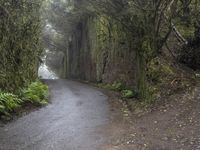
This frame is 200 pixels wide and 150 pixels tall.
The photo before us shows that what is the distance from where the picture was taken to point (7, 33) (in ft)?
45.2

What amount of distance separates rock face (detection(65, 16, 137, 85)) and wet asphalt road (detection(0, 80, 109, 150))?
5.15 m

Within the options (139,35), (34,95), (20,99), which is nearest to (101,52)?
(139,35)

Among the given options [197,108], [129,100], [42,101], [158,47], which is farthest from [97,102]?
[197,108]

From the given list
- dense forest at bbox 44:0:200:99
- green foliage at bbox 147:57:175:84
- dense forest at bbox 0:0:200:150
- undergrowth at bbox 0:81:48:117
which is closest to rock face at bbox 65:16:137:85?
dense forest at bbox 44:0:200:99

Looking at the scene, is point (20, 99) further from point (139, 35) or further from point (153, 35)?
point (153, 35)

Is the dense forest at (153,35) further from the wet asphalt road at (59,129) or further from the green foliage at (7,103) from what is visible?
the green foliage at (7,103)

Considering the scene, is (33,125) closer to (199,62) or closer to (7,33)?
(7,33)

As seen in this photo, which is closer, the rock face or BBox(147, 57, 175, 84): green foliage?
BBox(147, 57, 175, 84): green foliage

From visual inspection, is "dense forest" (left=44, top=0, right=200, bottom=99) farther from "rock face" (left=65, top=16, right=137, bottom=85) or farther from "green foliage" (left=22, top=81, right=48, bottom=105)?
"green foliage" (left=22, top=81, right=48, bottom=105)

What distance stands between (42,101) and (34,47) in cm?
408

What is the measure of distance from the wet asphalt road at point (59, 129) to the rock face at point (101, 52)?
5.15m

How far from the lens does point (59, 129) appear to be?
1038cm

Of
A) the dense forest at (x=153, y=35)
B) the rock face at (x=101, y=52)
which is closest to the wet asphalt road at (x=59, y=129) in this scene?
the dense forest at (x=153, y=35)

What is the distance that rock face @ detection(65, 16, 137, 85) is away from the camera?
20.6 metres
